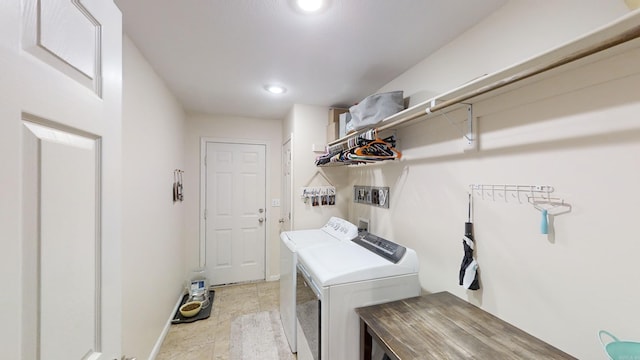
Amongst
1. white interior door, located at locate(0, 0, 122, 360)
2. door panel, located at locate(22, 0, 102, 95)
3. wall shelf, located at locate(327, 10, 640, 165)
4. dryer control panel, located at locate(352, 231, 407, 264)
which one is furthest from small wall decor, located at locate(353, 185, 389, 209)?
door panel, located at locate(22, 0, 102, 95)

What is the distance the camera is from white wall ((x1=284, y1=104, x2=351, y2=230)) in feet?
9.22

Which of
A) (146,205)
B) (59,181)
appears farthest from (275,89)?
(59,181)

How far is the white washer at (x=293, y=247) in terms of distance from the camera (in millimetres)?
2004

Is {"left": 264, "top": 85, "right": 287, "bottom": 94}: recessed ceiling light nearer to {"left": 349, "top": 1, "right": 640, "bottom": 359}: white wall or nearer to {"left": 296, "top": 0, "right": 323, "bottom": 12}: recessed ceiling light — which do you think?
{"left": 296, "top": 0, "right": 323, "bottom": 12}: recessed ceiling light

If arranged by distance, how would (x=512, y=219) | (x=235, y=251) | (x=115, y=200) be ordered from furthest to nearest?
(x=235, y=251)
(x=512, y=219)
(x=115, y=200)

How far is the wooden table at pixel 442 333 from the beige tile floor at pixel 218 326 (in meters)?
1.57

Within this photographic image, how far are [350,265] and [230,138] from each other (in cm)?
265

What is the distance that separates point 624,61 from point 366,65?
135cm

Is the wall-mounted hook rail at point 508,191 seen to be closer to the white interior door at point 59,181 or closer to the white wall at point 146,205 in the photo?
the white interior door at point 59,181

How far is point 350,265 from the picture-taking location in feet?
4.96

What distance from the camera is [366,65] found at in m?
1.90

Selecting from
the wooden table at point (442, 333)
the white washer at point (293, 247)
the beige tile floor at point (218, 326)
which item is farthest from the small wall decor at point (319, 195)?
the wooden table at point (442, 333)

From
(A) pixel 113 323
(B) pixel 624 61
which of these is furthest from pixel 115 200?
(B) pixel 624 61

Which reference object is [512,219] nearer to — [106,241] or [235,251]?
[106,241]
